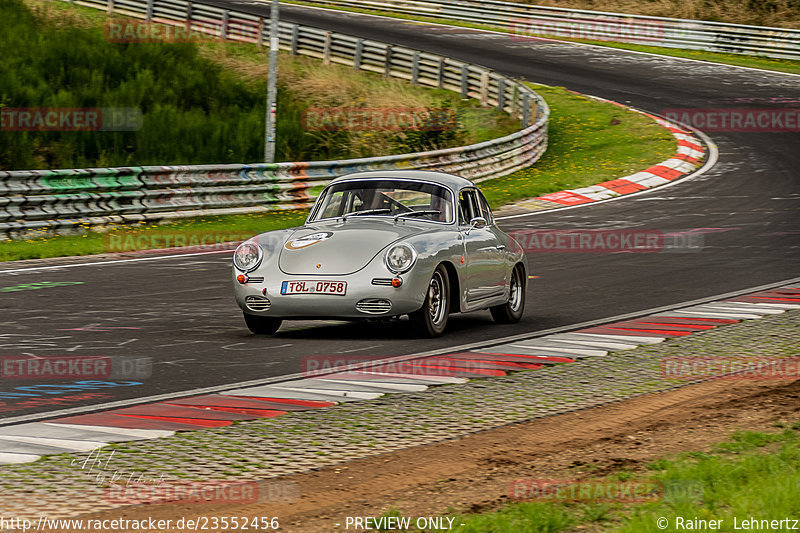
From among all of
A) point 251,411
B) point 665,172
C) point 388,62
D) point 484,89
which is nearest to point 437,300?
point 251,411

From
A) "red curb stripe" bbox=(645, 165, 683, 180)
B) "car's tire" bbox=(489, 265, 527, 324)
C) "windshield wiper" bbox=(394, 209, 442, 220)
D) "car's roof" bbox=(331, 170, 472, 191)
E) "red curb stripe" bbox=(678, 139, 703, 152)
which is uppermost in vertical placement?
"car's roof" bbox=(331, 170, 472, 191)

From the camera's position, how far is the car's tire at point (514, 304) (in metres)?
11.5

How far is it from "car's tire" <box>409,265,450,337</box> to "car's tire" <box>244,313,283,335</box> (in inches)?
50.1

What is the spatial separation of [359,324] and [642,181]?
17456mm

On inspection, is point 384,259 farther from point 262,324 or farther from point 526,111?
point 526,111

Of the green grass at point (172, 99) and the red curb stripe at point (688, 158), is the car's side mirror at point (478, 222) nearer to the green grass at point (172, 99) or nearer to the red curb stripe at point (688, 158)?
the green grass at point (172, 99)

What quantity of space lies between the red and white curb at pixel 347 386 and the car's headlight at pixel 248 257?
1795mm

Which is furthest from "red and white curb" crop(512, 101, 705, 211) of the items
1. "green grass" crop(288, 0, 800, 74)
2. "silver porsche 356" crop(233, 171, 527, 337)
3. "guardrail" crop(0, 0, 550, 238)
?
"silver porsche 356" crop(233, 171, 527, 337)

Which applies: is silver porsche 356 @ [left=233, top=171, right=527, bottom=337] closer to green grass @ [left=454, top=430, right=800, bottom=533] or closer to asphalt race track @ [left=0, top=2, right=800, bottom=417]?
asphalt race track @ [left=0, top=2, right=800, bottom=417]

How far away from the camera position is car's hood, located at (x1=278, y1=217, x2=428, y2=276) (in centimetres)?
959

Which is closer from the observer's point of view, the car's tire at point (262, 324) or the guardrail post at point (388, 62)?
the car's tire at point (262, 324)

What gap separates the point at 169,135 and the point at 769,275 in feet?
48.8

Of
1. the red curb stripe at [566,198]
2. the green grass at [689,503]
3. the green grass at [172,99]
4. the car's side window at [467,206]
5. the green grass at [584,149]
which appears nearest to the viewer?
the green grass at [689,503]

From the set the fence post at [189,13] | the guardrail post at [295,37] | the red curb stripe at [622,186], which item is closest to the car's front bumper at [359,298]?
the red curb stripe at [622,186]
